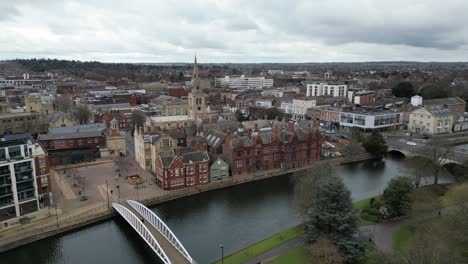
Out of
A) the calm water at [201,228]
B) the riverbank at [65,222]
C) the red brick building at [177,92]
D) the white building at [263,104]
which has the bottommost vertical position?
the calm water at [201,228]

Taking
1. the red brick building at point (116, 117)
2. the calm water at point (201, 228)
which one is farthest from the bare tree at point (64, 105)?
the calm water at point (201, 228)

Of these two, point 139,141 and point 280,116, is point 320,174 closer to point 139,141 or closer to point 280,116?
point 139,141

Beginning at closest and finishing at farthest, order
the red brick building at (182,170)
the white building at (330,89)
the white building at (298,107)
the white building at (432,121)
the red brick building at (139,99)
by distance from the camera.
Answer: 1. the red brick building at (182,170)
2. the white building at (432,121)
3. the white building at (298,107)
4. the red brick building at (139,99)
5. the white building at (330,89)

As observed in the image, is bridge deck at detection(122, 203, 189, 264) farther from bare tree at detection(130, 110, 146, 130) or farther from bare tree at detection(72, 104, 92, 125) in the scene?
bare tree at detection(72, 104, 92, 125)

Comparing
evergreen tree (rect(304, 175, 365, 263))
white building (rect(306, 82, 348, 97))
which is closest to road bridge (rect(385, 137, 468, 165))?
evergreen tree (rect(304, 175, 365, 263))

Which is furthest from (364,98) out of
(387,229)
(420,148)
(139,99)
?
(387,229)

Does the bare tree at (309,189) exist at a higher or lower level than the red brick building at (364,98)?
Result: lower

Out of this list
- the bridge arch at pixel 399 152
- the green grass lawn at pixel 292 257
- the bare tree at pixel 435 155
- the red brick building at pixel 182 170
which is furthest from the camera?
the bridge arch at pixel 399 152

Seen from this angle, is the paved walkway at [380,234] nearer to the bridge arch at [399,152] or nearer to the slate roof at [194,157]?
the slate roof at [194,157]
